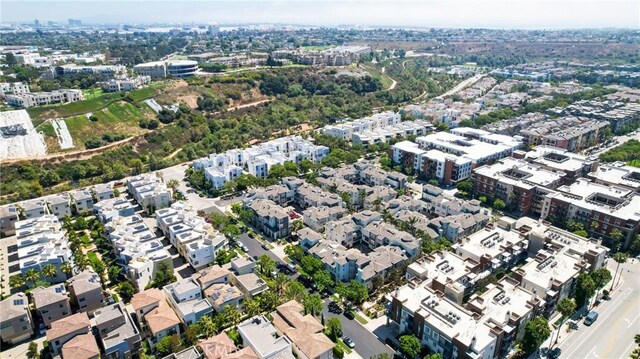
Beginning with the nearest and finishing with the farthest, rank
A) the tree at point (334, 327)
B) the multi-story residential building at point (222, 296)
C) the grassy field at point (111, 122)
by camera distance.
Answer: the tree at point (334, 327)
the multi-story residential building at point (222, 296)
the grassy field at point (111, 122)

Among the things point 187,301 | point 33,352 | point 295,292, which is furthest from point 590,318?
A: point 33,352

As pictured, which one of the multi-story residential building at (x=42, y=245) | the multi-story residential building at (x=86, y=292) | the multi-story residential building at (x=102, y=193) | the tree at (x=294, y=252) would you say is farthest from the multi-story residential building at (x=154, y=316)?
the multi-story residential building at (x=102, y=193)

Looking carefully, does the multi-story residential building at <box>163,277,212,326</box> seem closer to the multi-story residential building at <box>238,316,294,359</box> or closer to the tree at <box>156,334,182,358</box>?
the tree at <box>156,334,182,358</box>

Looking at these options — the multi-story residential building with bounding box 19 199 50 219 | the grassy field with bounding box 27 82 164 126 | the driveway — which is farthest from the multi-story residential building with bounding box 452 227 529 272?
the grassy field with bounding box 27 82 164 126

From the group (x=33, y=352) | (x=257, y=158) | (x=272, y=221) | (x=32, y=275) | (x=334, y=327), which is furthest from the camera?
(x=257, y=158)

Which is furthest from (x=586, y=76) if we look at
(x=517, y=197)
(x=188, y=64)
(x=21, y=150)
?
(x=21, y=150)

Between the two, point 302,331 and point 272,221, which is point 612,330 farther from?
point 272,221

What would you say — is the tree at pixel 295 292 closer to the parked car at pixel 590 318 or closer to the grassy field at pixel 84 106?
the parked car at pixel 590 318
